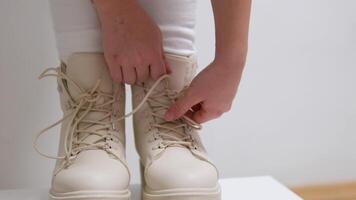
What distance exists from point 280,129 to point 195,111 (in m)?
0.41

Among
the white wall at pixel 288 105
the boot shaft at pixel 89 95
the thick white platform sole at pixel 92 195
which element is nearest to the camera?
the thick white platform sole at pixel 92 195

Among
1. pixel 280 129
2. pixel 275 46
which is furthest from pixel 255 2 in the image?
pixel 280 129

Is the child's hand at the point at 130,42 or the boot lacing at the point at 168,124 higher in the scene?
the child's hand at the point at 130,42

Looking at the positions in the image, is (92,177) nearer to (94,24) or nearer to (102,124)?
(102,124)

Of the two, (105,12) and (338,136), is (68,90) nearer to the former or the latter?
(105,12)

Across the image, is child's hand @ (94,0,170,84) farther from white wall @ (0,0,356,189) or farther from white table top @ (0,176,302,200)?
white wall @ (0,0,356,189)

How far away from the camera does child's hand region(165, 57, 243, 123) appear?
0.61 metres

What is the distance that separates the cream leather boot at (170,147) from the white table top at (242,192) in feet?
0.28

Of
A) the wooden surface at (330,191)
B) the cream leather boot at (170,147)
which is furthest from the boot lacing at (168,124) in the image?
the wooden surface at (330,191)

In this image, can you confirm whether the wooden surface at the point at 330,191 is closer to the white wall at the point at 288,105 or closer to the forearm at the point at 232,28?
the white wall at the point at 288,105

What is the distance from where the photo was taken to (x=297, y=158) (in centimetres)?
106

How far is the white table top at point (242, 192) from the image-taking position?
0.67m

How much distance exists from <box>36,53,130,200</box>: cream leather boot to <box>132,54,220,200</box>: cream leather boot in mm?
27

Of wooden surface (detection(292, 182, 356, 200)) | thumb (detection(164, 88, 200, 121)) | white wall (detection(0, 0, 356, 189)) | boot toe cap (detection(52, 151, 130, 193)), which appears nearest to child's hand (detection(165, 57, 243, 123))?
thumb (detection(164, 88, 200, 121))
